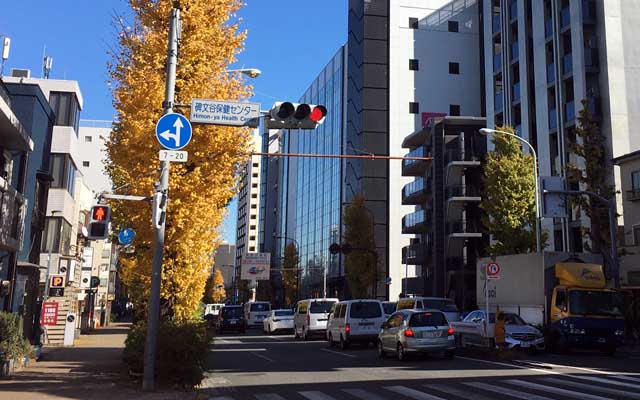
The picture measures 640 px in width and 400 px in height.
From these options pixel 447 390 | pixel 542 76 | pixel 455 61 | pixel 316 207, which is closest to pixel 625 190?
pixel 542 76

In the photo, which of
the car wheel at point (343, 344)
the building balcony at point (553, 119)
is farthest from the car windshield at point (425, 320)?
the building balcony at point (553, 119)

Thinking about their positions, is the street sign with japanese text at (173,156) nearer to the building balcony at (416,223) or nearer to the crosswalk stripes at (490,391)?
Answer: the crosswalk stripes at (490,391)

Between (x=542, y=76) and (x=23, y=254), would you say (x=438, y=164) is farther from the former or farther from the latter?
(x=23, y=254)

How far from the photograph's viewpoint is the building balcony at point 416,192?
5722 centimetres

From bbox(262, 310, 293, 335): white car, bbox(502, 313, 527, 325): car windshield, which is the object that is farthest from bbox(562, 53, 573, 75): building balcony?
bbox(262, 310, 293, 335): white car

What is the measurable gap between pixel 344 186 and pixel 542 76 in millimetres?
33484

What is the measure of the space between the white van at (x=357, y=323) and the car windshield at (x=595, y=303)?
764 cm

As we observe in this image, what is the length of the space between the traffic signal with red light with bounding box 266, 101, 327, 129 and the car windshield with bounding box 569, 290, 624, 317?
14332mm

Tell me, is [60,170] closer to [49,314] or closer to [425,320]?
[49,314]

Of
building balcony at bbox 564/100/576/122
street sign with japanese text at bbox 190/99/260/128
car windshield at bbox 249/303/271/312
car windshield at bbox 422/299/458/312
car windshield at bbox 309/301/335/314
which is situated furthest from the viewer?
car windshield at bbox 249/303/271/312

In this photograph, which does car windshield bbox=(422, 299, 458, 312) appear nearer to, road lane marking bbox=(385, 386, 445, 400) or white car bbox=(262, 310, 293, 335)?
white car bbox=(262, 310, 293, 335)

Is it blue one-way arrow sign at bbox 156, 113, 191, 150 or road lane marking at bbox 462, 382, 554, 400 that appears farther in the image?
blue one-way arrow sign at bbox 156, 113, 191, 150

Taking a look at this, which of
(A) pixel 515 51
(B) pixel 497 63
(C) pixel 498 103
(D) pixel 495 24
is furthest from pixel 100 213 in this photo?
(D) pixel 495 24

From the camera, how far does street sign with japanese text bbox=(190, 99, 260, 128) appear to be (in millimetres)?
12305
